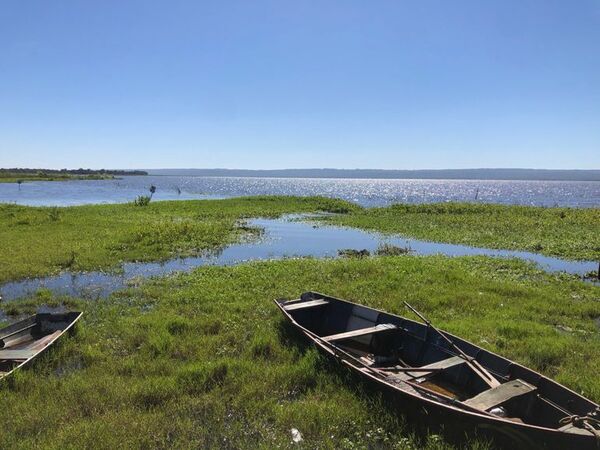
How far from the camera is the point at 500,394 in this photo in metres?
5.99

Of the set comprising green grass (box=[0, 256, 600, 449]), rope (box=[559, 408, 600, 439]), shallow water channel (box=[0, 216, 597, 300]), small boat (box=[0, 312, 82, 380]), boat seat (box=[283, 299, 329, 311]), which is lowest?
shallow water channel (box=[0, 216, 597, 300])

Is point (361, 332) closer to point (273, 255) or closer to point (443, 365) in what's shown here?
point (443, 365)

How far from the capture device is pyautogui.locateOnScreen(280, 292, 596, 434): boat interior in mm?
5918

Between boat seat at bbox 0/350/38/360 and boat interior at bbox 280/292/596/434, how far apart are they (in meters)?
5.23

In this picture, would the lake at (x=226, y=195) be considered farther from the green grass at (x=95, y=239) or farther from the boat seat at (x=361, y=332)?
the boat seat at (x=361, y=332)

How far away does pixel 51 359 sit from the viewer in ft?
27.7

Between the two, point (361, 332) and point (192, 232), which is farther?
point (192, 232)

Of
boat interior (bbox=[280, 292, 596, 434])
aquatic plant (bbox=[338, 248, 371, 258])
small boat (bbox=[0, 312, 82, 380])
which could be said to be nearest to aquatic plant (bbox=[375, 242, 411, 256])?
aquatic plant (bbox=[338, 248, 371, 258])

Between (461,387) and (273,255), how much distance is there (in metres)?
14.4

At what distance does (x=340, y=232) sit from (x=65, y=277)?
18.3 meters

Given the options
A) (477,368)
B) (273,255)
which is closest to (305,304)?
(477,368)

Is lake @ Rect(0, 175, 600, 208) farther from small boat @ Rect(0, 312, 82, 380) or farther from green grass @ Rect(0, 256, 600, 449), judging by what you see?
small boat @ Rect(0, 312, 82, 380)

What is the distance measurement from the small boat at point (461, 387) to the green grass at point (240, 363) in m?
0.35

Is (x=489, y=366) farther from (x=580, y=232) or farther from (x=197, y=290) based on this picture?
(x=580, y=232)
